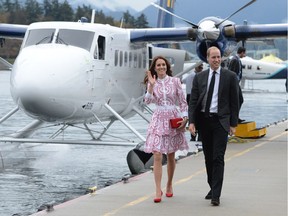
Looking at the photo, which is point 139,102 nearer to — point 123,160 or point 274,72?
point 123,160

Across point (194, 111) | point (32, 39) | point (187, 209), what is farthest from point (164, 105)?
point (32, 39)

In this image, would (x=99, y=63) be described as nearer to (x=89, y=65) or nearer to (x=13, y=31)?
(x=89, y=65)

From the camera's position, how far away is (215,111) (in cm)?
948

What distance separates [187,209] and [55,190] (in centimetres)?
437

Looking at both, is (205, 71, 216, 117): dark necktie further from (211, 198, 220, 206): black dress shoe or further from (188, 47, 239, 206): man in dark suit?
(211, 198, 220, 206): black dress shoe

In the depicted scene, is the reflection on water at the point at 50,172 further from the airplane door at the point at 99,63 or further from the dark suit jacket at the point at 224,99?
the dark suit jacket at the point at 224,99

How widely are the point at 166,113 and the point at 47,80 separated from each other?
4.99m

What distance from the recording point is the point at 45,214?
902 centimetres

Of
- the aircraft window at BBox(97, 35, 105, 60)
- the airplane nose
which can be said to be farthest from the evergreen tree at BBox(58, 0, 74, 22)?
the airplane nose

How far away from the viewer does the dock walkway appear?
9.16 m

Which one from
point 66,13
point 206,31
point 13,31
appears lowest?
point 66,13

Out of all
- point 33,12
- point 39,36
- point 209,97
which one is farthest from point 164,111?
point 33,12

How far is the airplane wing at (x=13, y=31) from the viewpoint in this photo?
1973 centimetres

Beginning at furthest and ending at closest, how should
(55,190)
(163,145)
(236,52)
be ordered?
1. (236,52)
2. (55,190)
3. (163,145)
